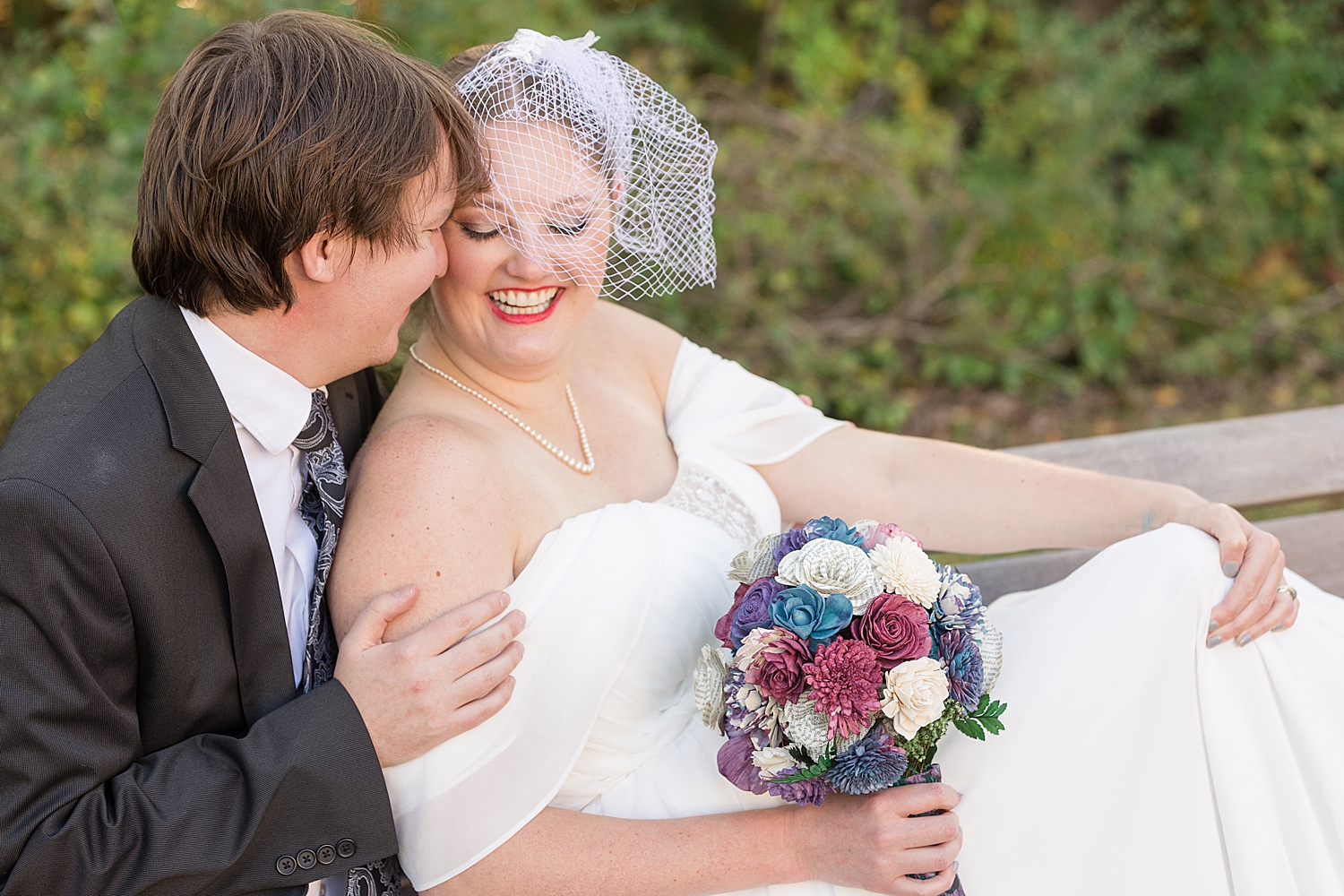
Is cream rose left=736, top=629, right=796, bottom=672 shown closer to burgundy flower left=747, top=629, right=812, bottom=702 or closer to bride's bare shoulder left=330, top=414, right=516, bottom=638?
burgundy flower left=747, top=629, right=812, bottom=702

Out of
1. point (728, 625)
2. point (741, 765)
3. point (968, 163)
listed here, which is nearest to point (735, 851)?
point (741, 765)

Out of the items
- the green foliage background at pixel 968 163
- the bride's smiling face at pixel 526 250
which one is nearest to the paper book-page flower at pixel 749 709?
the bride's smiling face at pixel 526 250

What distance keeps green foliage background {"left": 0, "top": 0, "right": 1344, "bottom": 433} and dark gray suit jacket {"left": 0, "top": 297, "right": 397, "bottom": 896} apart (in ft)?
10.0

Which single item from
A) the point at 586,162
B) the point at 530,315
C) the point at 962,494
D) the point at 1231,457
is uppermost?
the point at 586,162

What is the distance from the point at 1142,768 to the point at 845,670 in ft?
2.74

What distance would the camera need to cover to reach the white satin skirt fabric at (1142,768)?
7.50ft

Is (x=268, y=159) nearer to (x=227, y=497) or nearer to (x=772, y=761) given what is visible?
(x=227, y=497)

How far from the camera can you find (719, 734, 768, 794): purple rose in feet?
6.72

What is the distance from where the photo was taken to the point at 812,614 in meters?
1.98

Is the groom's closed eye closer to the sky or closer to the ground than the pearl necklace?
closer to the sky

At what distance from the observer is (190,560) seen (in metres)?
1.90

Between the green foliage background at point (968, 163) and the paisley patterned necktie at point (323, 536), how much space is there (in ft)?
9.44

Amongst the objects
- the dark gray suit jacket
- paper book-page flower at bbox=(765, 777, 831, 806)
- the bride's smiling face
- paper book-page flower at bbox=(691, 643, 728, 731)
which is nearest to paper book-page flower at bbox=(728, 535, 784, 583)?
paper book-page flower at bbox=(691, 643, 728, 731)

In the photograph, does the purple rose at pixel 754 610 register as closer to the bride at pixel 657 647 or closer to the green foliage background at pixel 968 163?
the bride at pixel 657 647
